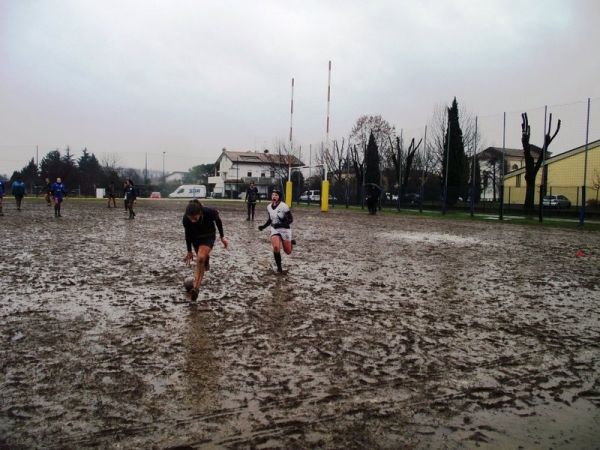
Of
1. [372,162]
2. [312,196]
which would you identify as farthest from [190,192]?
[372,162]

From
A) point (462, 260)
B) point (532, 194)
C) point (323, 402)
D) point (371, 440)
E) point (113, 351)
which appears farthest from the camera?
point (532, 194)

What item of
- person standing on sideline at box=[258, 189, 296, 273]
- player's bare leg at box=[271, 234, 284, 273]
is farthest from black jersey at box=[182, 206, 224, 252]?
person standing on sideline at box=[258, 189, 296, 273]

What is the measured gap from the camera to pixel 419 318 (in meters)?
6.60

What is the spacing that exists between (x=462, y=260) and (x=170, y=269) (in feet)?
23.0

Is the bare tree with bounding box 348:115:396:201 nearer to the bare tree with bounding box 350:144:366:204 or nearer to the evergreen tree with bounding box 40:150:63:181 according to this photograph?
the bare tree with bounding box 350:144:366:204

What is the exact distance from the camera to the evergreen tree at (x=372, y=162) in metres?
54.4

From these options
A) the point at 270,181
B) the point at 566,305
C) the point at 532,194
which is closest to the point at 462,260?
the point at 566,305

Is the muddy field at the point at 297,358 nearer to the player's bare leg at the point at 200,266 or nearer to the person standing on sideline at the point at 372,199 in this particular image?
the player's bare leg at the point at 200,266

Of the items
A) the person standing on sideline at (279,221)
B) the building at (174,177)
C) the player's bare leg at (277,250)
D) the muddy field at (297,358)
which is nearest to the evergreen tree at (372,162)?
the building at (174,177)

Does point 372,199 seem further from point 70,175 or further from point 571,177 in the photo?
point 70,175

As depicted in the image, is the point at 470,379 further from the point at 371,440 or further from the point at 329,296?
the point at 329,296

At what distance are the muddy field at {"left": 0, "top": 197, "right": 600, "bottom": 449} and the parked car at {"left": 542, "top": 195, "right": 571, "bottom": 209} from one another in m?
23.1

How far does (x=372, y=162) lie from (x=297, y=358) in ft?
171

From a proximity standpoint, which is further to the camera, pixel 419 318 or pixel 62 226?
pixel 62 226
